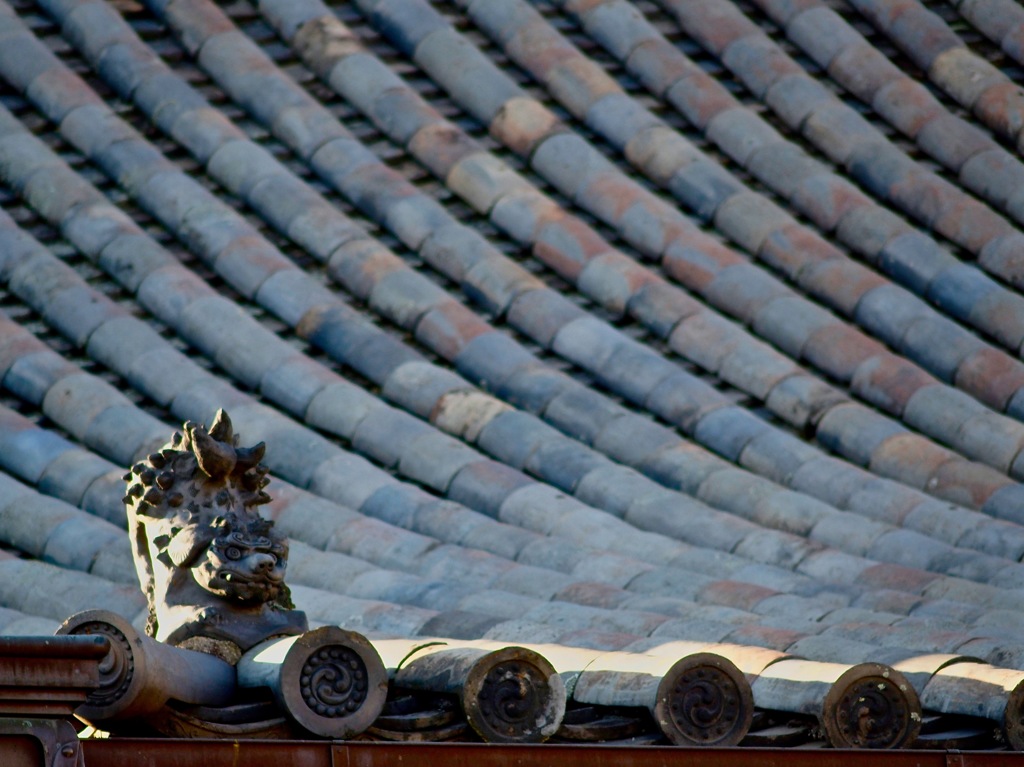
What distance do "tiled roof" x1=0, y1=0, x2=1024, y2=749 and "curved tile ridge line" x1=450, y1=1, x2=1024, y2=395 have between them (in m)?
0.02

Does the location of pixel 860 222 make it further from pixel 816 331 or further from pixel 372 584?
pixel 372 584

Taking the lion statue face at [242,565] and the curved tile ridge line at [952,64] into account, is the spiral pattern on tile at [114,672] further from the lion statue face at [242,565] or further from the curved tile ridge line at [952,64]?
the curved tile ridge line at [952,64]

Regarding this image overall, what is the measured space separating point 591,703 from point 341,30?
686cm

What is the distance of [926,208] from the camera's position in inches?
477

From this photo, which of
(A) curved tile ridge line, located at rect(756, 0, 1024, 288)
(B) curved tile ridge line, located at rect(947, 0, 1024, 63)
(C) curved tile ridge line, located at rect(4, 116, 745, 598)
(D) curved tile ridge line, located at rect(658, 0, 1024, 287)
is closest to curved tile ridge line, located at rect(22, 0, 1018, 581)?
(C) curved tile ridge line, located at rect(4, 116, 745, 598)

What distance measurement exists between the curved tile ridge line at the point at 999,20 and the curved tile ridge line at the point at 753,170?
1.70 m

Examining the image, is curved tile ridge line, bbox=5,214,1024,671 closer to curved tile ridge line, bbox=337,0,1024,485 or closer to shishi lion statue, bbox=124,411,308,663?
shishi lion statue, bbox=124,411,308,663

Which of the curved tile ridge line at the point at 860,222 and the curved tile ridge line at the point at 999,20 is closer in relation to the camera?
the curved tile ridge line at the point at 860,222

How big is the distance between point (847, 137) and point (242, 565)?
670 centimetres

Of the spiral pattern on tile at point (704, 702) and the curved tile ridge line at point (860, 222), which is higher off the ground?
the curved tile ridge line at point (860, 222)

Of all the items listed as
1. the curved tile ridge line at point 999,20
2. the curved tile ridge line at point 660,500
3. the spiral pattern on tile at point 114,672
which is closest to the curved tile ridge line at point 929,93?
the curved tile ridge line at point 999,20

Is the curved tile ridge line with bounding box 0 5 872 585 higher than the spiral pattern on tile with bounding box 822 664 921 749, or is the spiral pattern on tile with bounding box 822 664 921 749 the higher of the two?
the curved tile ridge line with bounding box 0 5 872 585

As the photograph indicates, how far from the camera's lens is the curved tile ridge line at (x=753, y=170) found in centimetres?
1134

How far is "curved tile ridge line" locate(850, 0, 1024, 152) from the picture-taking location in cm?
1269
